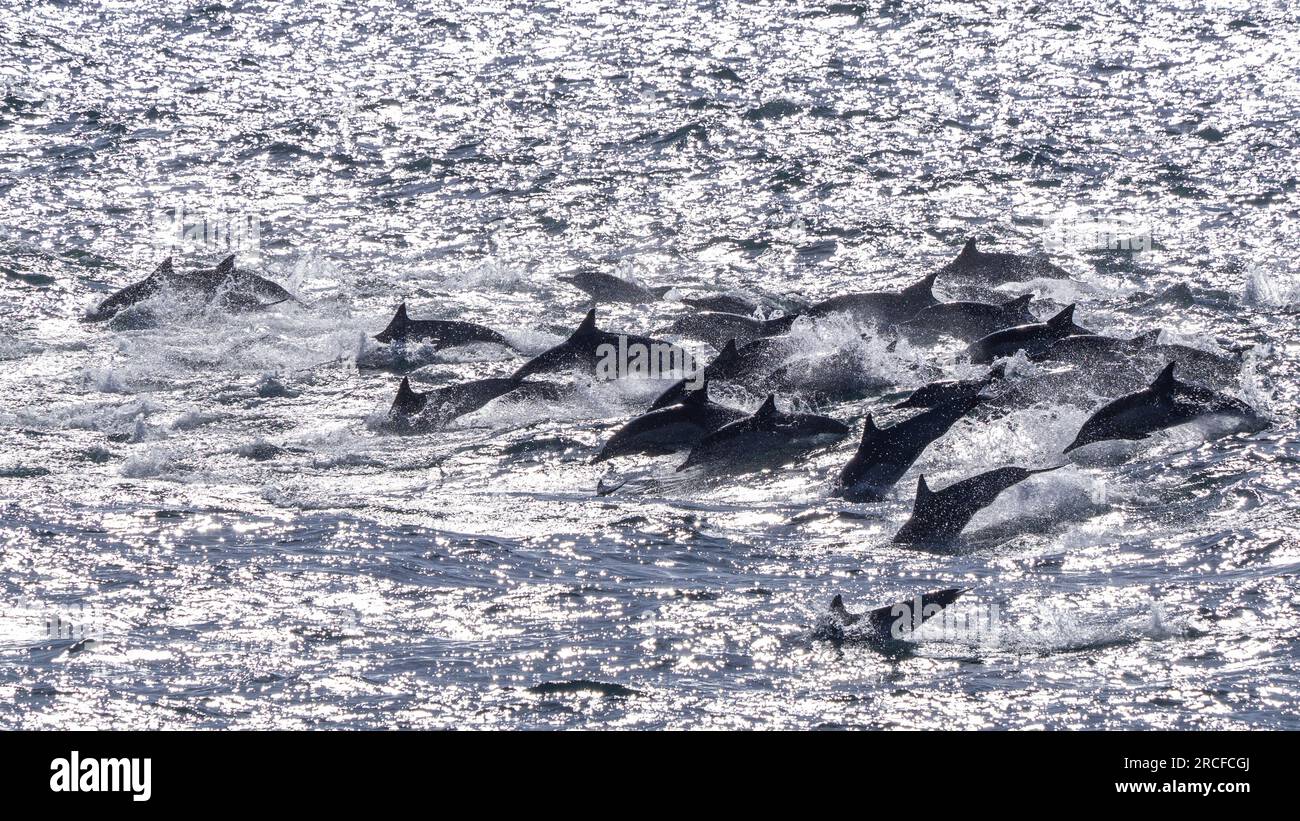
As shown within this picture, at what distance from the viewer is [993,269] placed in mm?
26375

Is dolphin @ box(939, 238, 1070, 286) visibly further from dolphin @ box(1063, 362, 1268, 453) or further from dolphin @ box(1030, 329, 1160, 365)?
dolphin @ box(1063, 362, 1268, 453)

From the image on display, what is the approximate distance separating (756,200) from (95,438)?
1570 cm

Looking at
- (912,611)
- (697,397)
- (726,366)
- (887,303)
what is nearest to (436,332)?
(726,366)

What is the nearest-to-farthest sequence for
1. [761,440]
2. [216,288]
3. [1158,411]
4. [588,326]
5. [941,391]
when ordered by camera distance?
[761,440]
[1158,411]
[941,391]
[588,326]
[216,288]

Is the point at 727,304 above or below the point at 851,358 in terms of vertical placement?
above

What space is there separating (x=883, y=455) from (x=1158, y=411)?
11.9 ft

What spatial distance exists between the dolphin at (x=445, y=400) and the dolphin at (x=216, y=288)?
5.36 m

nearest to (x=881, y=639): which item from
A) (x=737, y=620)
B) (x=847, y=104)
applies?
(x=737, y=620)

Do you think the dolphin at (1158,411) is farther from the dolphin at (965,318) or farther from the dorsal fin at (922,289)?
the dorsal fin at (922,289)

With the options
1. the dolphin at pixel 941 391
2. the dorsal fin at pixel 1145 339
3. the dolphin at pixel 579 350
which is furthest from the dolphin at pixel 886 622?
the dorsal fin at pixel 1145 339

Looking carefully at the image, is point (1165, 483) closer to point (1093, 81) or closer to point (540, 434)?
point (540, 434)

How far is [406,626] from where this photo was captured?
46.1 feet

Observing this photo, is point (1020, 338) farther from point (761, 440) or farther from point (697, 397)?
point (697, 397)

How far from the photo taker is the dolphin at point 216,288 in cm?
2494
